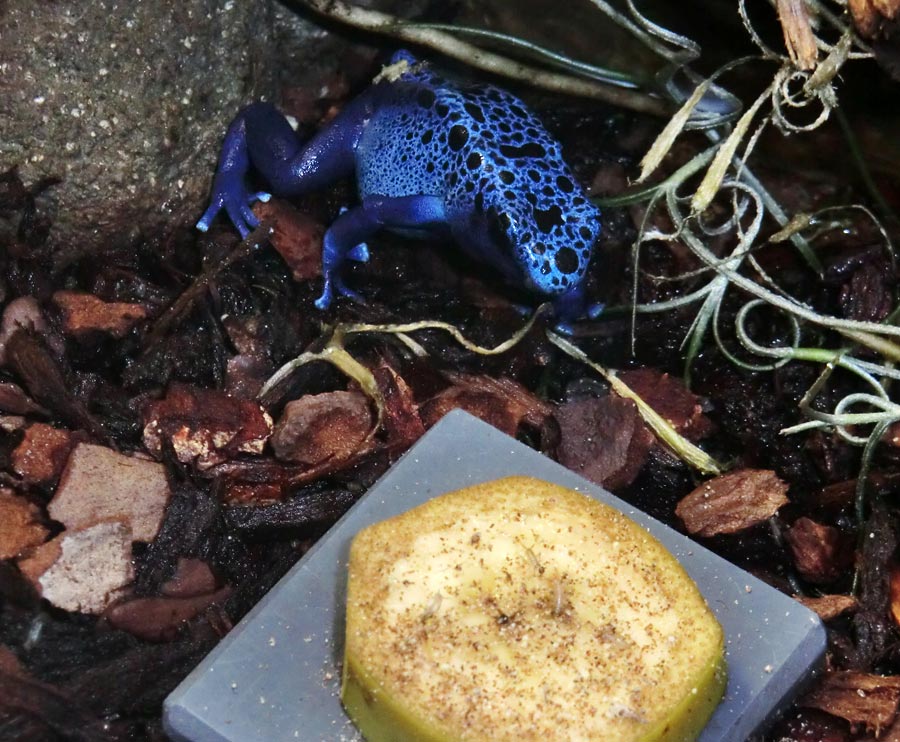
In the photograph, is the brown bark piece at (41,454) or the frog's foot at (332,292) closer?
the brown bark piece at (41,454)

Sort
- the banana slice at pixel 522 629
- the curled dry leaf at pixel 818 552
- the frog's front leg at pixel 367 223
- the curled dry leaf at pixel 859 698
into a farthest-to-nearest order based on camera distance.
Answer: the frog's front leg at pixel 367 223
the curled dry leaf at pixel 818 552
the curled dry leaf at pixel 859 698
the banana slice at pixel 522 629

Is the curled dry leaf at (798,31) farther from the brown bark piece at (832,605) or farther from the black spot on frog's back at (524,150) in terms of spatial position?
the brown bark piece at (832,605)

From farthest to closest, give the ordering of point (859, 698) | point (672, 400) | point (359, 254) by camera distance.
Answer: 1. point (359, 254)
2. point (672, 400)
3. point (859, 698)

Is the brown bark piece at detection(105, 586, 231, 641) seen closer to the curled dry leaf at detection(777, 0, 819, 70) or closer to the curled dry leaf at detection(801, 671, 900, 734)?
the curled dry leaf at detection(801, 671, 900, 734)

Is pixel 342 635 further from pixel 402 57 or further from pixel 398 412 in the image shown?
pixel 402 57

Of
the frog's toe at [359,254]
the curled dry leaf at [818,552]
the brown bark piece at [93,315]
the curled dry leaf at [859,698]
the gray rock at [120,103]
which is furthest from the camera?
the frog's toe at [359,254]

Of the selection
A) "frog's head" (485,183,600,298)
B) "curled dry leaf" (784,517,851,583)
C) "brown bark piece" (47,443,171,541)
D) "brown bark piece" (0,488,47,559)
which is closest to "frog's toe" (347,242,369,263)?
"frog's head" (485,183,600,298)

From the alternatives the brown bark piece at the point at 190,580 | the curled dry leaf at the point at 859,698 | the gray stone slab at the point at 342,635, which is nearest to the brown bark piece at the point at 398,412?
the gray stone slab at the point at 342,635

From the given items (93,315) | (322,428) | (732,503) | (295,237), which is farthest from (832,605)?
(93,315)
